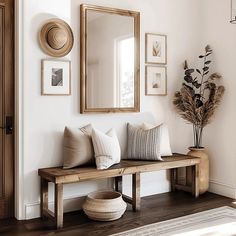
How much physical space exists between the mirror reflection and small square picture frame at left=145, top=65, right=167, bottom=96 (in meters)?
0.22

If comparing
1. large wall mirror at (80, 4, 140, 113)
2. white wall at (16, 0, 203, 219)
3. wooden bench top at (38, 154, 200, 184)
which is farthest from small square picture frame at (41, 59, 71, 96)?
wooden bench top at (38, 154, 200, 184)

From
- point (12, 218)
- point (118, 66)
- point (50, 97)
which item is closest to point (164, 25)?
point (118, 66)

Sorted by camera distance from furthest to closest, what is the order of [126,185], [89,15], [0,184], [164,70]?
1. [164,70]
2. [126,185]
3. [89,15]
4. [0,184]

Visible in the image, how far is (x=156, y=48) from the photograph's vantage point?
426 cm

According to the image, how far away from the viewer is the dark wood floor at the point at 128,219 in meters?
3.09

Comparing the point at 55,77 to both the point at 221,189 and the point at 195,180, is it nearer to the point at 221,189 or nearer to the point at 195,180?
the point at 195,180

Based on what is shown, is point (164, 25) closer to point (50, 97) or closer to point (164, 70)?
point (164, 70)

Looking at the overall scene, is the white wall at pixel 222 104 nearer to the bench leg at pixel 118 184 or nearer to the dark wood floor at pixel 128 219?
the dark wood floor at pixel 128 219

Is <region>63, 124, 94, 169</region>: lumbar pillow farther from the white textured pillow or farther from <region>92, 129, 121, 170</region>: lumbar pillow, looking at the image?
the white textured pillow

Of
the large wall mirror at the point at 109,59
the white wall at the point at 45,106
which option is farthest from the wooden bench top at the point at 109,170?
the large wall mirror at the point at 109,59

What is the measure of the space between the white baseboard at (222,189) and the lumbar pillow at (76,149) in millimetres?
1738

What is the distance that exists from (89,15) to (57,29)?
451mm

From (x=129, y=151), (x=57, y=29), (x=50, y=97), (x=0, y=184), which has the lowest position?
(x=0, y=184)

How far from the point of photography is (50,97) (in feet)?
11.6
